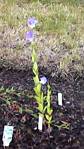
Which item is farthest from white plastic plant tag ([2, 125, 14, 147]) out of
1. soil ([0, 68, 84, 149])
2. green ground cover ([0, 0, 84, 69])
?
green ground cover ([0, 0, 84, 69])

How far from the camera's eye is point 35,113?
3500 mm

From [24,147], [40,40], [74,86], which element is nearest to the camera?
[24,147]

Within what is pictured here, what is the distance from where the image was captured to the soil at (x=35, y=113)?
3275 millimetres

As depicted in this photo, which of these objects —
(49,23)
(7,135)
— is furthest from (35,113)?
(49,23)

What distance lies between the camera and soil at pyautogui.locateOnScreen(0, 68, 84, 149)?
3.28 metres

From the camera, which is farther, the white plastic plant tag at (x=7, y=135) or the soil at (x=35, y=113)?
the soil at (x=35, y=113)

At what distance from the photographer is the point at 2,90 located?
367 cm

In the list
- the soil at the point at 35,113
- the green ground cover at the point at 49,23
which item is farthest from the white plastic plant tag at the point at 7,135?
the green ground cover at the point at 49,23

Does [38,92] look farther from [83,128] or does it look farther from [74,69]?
[74,69]

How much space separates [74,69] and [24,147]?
1366 mm

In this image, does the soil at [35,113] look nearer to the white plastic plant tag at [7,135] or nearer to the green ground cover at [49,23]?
the white plastic plant tag at [7,135]

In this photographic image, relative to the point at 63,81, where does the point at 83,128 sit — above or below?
below

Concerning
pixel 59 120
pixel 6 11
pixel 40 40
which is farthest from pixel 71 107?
pixel 6 11

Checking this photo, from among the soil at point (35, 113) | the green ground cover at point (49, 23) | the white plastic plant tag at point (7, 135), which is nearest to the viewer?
the white plastic plant tag at point (7, 135)
